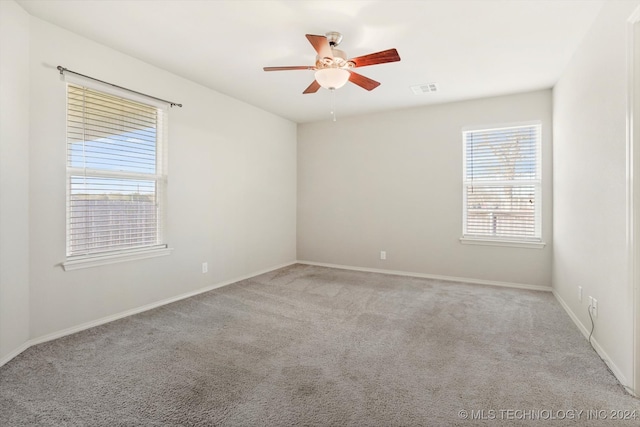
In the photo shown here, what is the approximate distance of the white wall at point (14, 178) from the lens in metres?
2.13

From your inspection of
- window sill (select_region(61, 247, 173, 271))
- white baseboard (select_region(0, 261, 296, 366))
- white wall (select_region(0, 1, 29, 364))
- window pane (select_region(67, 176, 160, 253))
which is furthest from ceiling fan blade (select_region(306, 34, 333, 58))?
white baseboard (select_region(0, 261, 296, 366))

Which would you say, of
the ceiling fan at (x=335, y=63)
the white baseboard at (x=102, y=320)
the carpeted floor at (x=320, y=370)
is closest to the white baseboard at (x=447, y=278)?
the carpeted floor at (x=320, y=370)

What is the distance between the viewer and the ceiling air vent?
3748mm

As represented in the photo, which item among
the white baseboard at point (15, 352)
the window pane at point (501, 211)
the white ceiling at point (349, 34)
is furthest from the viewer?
the window pane at point (501, 211)

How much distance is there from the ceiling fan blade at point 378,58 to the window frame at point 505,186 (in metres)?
2.47

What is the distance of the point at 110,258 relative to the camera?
2.92m

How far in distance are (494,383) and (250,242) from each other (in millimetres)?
3508

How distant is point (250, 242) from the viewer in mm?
4625

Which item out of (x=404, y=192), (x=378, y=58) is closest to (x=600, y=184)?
(x=378, y=58)

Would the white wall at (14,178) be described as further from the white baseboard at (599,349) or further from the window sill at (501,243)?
the window sill at (501,243)

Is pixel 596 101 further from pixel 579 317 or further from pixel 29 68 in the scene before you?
pixel 29 68

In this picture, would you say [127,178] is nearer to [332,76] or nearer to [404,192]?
[332,76]

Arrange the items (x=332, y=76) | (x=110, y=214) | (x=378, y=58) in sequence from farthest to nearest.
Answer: (x=110, y=214)
(x=332, y=76)
(x=378, y=58)

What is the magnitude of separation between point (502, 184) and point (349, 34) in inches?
116
